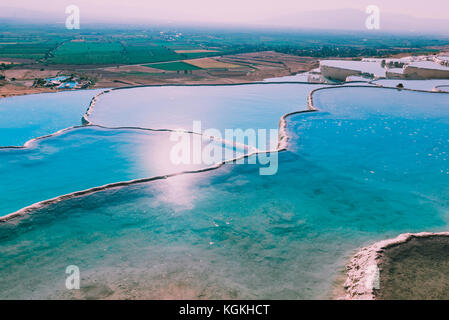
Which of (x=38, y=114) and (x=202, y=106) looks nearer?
(x=38, y=114)

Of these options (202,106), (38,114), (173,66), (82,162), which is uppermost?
(173,66)

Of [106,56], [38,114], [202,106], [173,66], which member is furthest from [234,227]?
[106,56]

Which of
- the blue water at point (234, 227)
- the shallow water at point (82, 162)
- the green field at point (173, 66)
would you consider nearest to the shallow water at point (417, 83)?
the blue water at point (234, 227)

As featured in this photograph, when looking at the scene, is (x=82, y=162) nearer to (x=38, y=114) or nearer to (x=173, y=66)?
(x=38, y=114)

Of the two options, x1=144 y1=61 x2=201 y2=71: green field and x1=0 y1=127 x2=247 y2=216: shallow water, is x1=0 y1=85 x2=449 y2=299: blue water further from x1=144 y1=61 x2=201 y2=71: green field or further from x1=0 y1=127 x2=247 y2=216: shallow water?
x1=144 y1=61 x2=201 y2=71: green field

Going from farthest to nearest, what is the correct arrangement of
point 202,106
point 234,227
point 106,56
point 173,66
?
1. point 106,56
2. point 173,66
3. point 202,106
4. point 234,227
